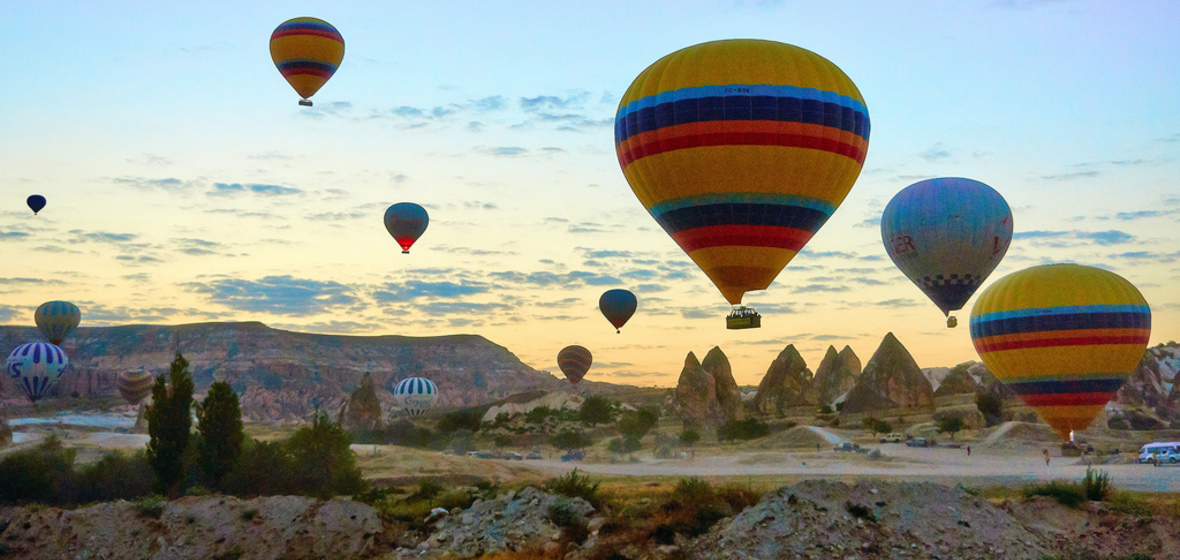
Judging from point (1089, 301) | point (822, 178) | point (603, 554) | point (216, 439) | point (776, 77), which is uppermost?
point (776, 77)

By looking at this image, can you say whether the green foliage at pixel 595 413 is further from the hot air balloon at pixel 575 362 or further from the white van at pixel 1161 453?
the white van at pixel 1161 453

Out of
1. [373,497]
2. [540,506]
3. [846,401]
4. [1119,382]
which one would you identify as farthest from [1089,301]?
[846,401]

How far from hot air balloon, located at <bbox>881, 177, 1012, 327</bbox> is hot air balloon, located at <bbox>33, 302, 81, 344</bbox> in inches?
4287

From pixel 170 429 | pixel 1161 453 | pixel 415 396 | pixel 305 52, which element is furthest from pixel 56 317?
pixel 1161 453

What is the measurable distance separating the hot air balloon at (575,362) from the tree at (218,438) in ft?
250

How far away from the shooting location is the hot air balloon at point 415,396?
396ft

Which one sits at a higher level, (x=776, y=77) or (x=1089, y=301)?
(x=776, y=77)

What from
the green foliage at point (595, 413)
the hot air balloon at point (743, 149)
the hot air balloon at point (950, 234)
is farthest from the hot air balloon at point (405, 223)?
the green foliage at point (595, 413)

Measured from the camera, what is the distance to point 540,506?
3338 cm

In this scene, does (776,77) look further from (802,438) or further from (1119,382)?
(802,438)

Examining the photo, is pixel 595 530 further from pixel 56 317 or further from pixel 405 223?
pixel 56 317

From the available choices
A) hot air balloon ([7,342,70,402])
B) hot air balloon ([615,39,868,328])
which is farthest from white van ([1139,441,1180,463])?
hot air balloon ([7,342,70,402])

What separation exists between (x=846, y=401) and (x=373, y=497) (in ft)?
238

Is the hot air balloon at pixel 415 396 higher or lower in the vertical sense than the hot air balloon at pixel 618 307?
lower
